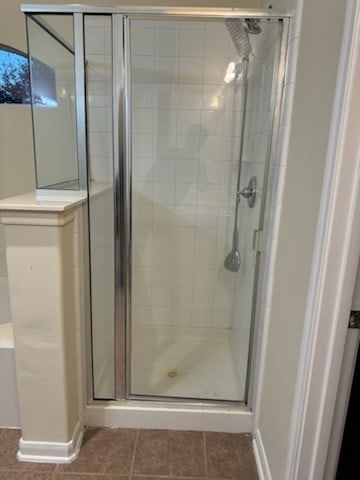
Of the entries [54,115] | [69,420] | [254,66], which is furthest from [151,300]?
[254,66]

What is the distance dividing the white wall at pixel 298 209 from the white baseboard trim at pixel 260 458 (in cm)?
4

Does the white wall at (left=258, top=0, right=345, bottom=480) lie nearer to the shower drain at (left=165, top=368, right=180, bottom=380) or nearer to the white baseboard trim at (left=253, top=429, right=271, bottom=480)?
the white baseboard trim at (left=253, top=429, right=271, bottom=480)

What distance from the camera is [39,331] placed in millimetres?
1372

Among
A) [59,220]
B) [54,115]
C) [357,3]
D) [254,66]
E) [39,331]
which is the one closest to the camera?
[357,3]

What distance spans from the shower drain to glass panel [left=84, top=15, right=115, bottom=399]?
387mm

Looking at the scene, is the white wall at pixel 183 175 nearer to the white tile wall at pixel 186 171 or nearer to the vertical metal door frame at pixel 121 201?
the white tile wall at pixel 186 171

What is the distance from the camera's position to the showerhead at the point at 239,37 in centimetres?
149

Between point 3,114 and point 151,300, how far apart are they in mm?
1632

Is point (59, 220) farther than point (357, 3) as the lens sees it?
Yes

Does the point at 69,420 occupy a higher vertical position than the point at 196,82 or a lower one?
lower

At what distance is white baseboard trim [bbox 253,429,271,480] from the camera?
4.58ft

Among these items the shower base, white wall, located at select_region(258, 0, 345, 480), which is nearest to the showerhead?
white wall, located at select_region(258, 0, 345, 480)

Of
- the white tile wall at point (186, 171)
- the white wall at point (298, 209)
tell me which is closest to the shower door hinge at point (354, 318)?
the white wall at point (298, 209)

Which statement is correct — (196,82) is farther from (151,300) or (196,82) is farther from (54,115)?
(151,300)
